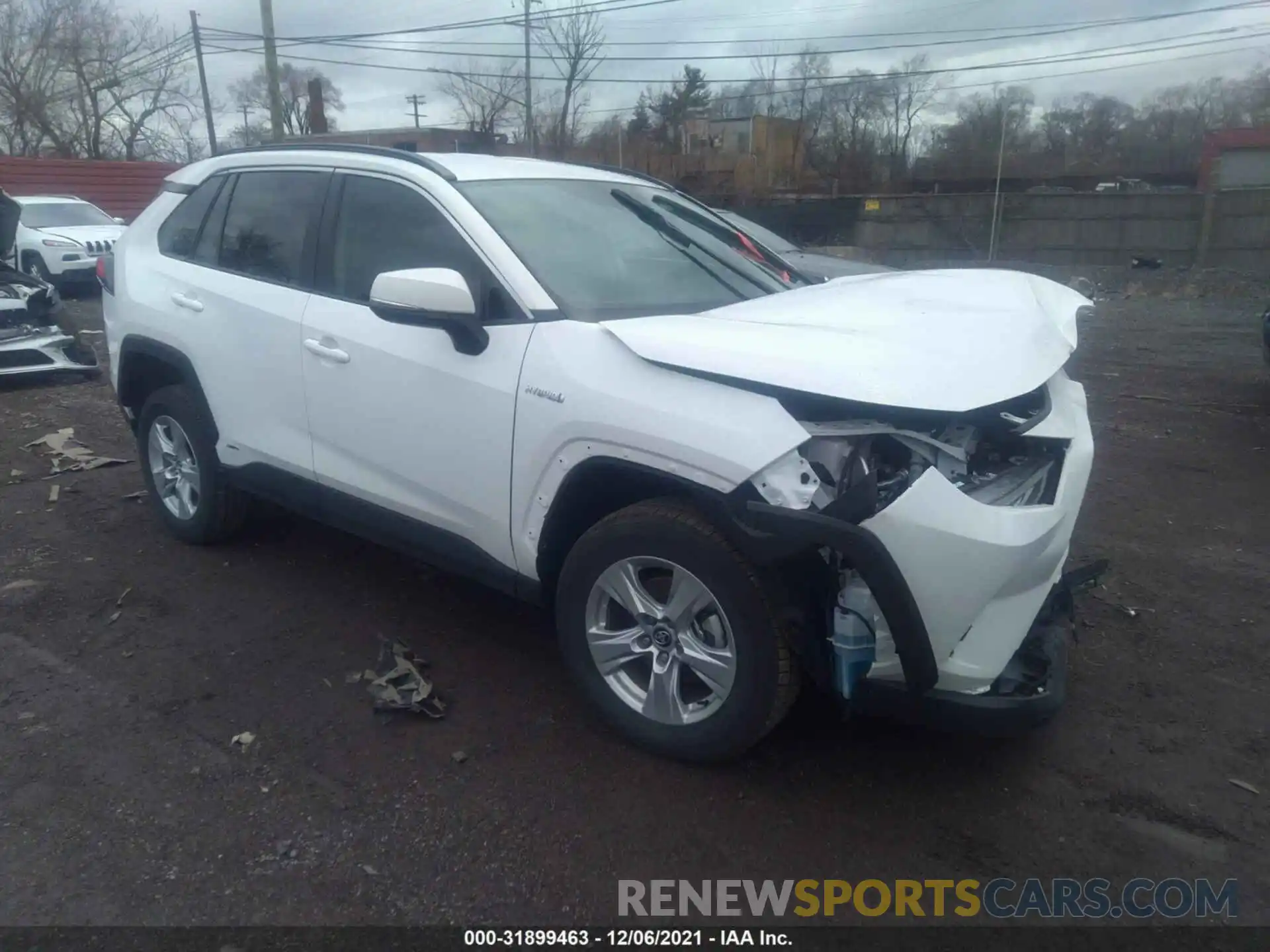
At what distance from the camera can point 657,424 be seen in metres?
2.96

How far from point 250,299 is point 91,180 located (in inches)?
1067

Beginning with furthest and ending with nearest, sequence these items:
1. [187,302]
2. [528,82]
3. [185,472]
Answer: [528,82] < [185,472] < [187,302]

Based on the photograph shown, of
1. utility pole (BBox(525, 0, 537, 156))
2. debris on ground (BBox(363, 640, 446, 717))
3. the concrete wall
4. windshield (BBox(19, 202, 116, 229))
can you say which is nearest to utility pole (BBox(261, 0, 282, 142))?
windshield (BBox(19, 202, 116, 229))

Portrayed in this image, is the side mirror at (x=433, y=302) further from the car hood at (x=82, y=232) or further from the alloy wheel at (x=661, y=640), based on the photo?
the car hood at (x=82, y=232)

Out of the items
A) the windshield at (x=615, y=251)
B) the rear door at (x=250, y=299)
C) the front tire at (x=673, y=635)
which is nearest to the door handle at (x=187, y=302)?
the rear door at (x=250, y=299)

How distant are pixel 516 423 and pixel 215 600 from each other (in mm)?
2070

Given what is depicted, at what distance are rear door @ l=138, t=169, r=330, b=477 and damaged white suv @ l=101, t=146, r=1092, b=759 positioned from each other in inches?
0.7

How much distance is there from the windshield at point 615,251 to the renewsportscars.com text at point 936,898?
70.4 inches

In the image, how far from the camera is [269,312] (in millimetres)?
4184

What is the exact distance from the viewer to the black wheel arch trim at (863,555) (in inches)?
103

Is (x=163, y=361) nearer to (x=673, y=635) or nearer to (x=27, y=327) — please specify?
(x=673, y=635)

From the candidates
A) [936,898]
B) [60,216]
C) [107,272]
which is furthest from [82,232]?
[936,898]

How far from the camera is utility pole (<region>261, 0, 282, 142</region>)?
2139cm

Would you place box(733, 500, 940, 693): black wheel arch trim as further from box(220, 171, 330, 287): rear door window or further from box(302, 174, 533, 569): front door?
Result: box(220, 171, 330, 287): rear door window
